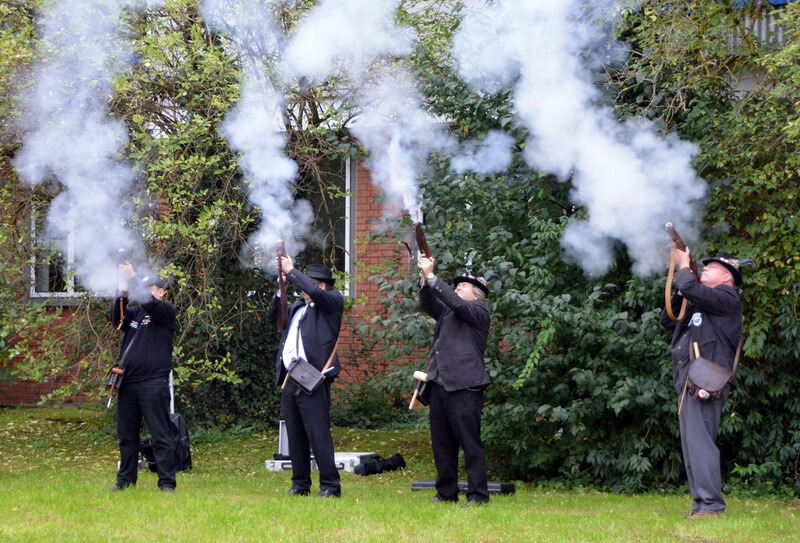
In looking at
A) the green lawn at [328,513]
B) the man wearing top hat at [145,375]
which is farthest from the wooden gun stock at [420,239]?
the man wearing top hat at [145,375]

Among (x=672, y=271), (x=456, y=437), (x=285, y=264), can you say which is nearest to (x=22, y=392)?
(x=285, y=264)

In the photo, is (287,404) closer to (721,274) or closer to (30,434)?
(721,274)

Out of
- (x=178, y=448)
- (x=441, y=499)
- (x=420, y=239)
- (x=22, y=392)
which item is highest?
(x=420, y=239)

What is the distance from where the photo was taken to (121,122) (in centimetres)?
1067

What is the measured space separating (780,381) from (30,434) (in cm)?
Result: 928

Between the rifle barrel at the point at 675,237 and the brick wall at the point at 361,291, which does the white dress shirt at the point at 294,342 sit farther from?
the brick wall at the point at 361,291

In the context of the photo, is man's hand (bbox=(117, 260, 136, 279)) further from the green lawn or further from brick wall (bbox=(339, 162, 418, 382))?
brick wall (bbox=(339, 162, 418, 382))

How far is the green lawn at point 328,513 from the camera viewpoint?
6773 millimetres

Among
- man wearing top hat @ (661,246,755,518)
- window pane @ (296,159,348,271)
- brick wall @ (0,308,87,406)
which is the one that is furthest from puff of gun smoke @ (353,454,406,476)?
brick wall @ (0,308,87,406)

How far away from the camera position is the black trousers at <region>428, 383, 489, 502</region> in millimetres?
7945

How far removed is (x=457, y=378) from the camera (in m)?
7.94

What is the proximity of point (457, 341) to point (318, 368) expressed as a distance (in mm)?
1227

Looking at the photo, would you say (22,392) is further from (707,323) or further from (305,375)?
(707,323)

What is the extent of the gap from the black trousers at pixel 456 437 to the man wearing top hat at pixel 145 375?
2.23m
